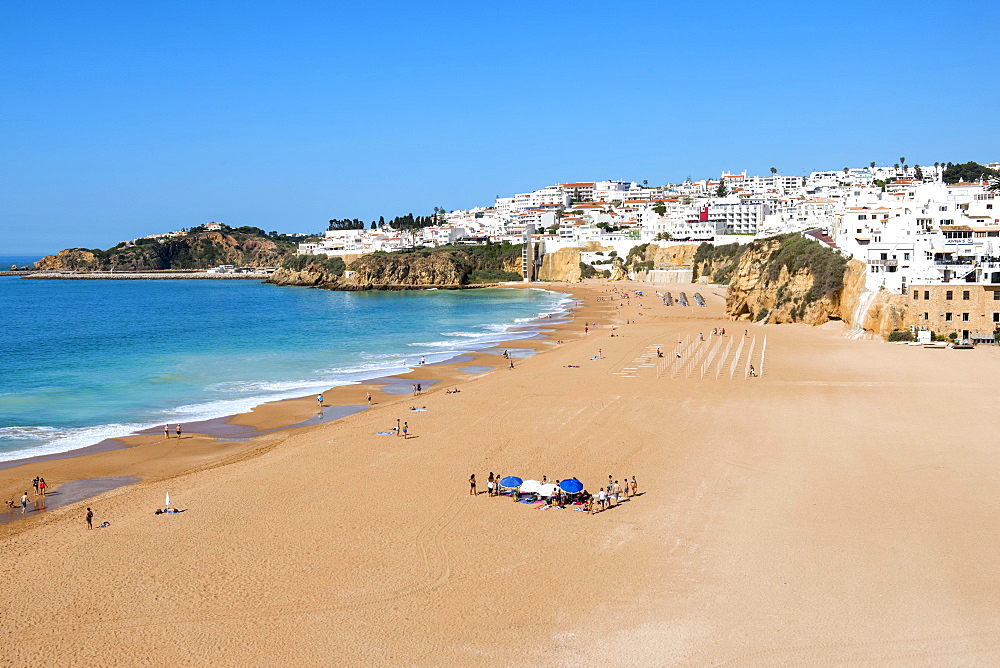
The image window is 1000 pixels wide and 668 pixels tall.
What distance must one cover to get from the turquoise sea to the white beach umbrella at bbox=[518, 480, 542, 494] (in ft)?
39.9

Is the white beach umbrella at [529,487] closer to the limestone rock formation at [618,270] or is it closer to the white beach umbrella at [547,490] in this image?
the white beach umbrella at [547,490]

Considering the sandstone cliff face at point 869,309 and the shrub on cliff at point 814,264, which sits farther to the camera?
the shrub on cliff at point 814,264

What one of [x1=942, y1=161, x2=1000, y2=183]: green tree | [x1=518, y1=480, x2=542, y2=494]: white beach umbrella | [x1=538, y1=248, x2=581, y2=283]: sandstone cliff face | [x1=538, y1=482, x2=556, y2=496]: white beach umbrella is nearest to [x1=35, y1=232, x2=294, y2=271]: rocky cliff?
[x1=538, y1=248, x2=581, y2=283]: sandstone cliff face

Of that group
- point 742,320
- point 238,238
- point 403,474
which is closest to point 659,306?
point 742,320

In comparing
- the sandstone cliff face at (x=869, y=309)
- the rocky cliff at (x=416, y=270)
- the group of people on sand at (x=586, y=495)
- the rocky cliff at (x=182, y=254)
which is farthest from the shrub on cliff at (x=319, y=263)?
the group of people on sand at (x=586, y=495)

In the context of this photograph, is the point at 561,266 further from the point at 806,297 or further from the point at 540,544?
the point at 540,544

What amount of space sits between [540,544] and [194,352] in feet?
98.5

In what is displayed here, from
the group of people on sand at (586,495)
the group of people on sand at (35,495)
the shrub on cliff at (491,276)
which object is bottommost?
the group of people on sand at (35,495)

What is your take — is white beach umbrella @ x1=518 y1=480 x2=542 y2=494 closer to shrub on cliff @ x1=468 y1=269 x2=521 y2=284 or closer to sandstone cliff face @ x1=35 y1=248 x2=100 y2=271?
shrub on cliff @ x1=468 y1=269 x2=521 y2=284

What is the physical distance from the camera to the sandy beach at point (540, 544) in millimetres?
9461

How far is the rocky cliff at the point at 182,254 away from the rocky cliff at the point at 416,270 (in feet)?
187

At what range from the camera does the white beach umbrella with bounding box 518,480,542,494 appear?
1448 centimetres

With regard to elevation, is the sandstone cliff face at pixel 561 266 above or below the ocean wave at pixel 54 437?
above

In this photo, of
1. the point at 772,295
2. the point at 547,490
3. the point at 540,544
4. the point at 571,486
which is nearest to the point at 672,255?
the point at 772,295
